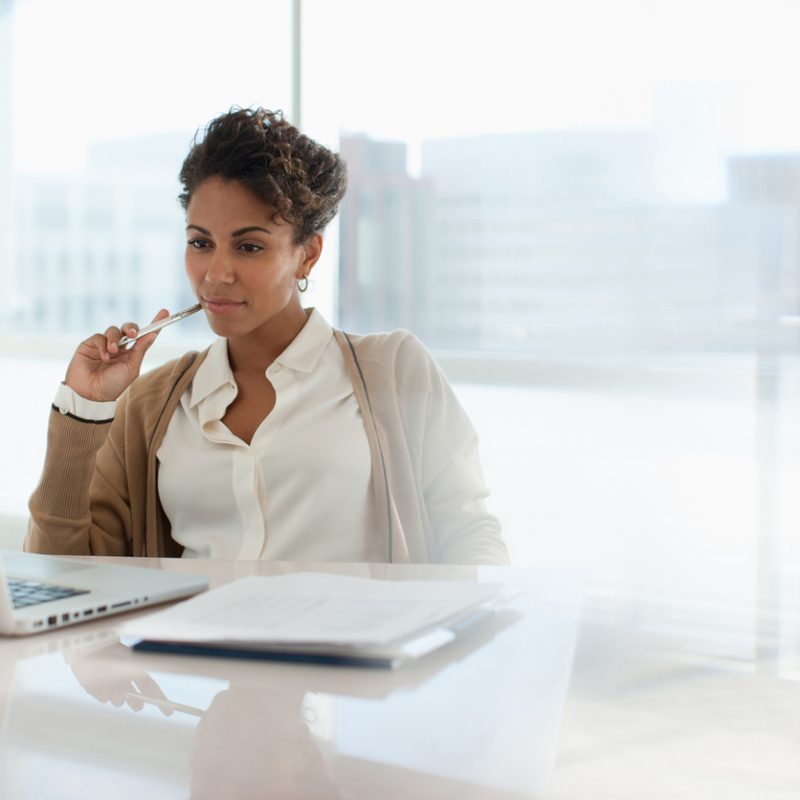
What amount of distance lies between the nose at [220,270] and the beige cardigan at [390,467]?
14 cm

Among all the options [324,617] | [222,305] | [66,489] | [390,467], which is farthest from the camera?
[222,305]

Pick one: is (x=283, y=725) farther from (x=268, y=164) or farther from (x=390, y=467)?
(x=268, y=164)

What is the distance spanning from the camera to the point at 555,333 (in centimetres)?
305

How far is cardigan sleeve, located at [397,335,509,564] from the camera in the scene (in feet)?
5.06

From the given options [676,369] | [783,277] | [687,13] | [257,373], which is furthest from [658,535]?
[257,373]

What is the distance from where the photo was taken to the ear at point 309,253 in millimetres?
1801

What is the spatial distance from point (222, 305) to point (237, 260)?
0.26ft

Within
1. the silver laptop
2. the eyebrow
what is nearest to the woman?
the eyebrow

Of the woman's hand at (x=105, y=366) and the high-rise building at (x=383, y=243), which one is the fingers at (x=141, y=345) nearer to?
the woman's hand at (x=105, y=366)

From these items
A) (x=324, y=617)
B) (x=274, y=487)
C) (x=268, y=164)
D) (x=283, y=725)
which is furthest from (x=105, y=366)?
(x=283, y=725)

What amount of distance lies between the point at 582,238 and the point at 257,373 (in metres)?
1.59

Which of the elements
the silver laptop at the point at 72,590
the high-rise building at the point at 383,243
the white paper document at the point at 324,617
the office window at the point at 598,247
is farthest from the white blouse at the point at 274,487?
Result: the high-rise building at the point at 383,243

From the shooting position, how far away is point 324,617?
73 centimetres

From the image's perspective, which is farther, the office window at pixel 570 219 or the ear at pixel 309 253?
the office window at pixel 570 219
